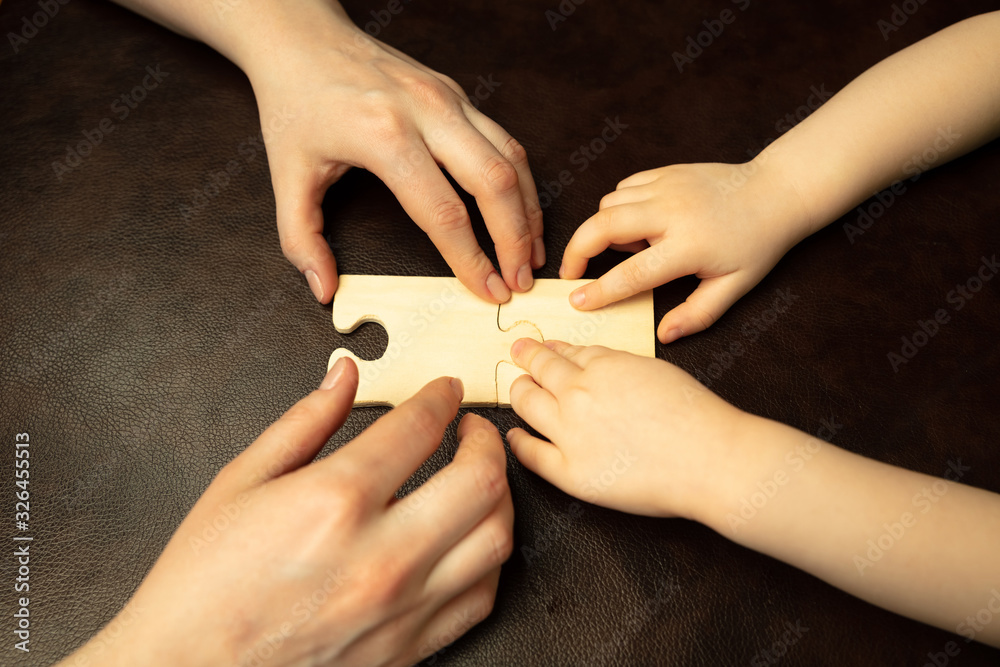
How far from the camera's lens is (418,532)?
66cm

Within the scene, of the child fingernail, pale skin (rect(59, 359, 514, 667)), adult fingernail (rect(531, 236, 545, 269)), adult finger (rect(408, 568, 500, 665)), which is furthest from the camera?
adult fingernail (rect(531, 236, 545, 269))

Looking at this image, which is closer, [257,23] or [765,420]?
[765,420]

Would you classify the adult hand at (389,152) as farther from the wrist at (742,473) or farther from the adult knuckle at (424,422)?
the wrist at (742,473)

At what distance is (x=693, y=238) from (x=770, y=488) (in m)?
0.39

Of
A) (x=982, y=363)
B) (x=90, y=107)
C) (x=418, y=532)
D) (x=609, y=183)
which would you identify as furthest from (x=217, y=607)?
(x=982, y=363)

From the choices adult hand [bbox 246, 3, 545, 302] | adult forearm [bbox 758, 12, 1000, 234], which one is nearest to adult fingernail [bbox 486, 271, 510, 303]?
adult hand [bbox 246, 3, 545, 302]

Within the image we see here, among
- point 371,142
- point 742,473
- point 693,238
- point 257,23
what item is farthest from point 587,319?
point 257,23

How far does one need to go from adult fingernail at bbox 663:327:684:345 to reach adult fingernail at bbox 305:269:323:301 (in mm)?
544

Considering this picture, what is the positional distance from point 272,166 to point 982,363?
1166mm

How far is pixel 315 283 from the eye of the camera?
975 millimetres

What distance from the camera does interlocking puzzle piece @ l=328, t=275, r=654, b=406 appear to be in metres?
0.92

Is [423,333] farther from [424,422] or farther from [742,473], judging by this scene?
[742,473]

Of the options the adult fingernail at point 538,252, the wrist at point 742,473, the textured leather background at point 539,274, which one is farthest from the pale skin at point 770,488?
the adult fingernail at point 538,252

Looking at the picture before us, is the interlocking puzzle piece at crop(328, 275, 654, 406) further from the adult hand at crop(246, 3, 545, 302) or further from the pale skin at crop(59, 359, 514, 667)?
the pale skin at crop(59, 359, 514, 667)
